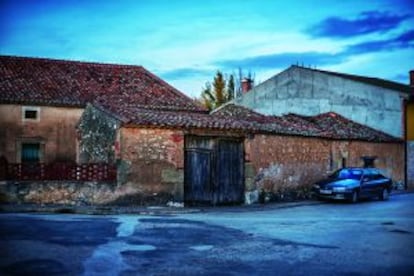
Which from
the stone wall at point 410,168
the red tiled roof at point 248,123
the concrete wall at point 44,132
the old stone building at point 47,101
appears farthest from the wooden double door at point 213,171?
the stone wall at point 410,168

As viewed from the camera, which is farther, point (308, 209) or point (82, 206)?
point (308, 209)

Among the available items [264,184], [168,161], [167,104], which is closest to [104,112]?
[168,161]

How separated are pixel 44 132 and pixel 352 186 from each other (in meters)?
16.3

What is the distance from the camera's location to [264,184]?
915 inches

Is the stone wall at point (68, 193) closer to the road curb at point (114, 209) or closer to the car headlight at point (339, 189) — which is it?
the road curb at point (114, 209)

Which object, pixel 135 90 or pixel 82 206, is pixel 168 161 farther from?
pixel 135 90

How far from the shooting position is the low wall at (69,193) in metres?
19.0

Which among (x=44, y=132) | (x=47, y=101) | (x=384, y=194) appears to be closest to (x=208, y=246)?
(x=384, y=194)

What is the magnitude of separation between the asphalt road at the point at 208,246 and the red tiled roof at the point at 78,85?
14861 mm

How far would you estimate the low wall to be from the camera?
62.5ft

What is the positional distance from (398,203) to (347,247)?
12883 millimetres

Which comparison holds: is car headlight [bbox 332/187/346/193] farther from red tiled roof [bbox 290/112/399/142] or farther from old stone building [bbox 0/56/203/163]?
old stone building [bbox 0/56/203/163]

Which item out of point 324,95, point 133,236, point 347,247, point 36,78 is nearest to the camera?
point 347,247

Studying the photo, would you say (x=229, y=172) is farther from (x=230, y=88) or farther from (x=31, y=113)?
(x=230, y=88)
